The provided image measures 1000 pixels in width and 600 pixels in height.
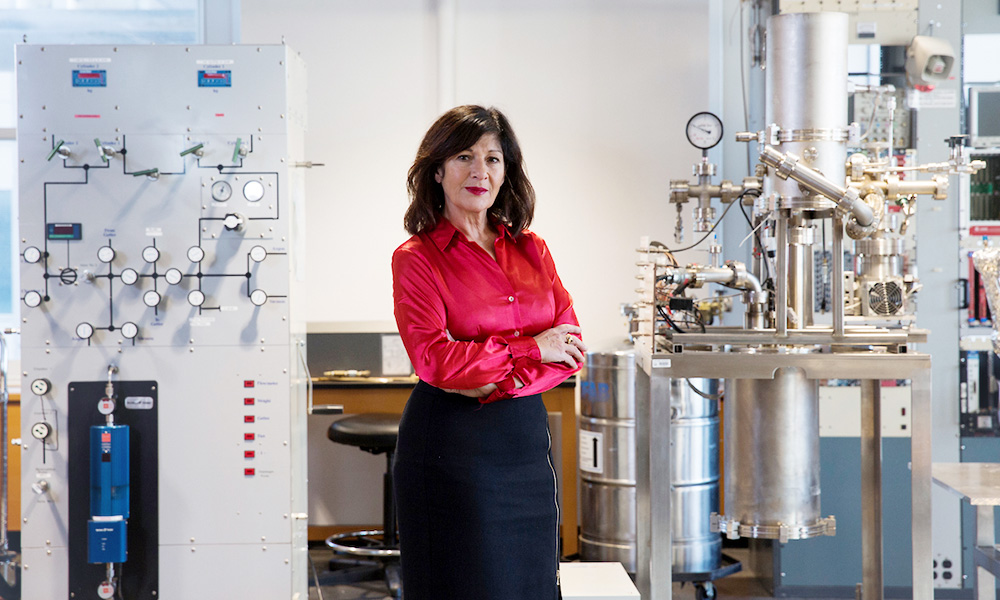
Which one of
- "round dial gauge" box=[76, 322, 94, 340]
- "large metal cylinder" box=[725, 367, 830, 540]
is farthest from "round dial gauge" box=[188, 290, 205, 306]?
"large metal cylinder" box=[725, 367, 830, 540]

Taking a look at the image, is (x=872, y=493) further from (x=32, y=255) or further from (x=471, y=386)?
(x=32, y=255)

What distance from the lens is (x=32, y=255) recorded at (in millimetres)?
2764

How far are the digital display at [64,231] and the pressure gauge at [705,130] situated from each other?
2.55m

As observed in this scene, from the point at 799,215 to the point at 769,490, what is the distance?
0.79 metres

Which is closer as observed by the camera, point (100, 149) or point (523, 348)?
point (523, 348)

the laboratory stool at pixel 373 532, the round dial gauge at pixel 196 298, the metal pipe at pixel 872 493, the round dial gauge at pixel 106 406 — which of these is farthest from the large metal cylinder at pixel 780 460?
the round dial gauge at pixel 106 406

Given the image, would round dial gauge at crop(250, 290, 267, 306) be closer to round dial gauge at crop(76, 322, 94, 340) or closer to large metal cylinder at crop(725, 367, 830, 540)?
round dial gauge at crop(76, 322, 94, 340)

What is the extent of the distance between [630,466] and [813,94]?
5.70 ft

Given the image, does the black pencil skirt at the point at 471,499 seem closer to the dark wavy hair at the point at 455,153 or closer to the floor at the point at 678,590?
the dark wavy hair at the point at 455,153

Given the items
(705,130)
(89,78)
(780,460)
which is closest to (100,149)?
(89,78)

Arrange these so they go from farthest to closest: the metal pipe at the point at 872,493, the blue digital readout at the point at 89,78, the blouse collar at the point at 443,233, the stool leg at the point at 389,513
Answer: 1. the stool leg at the point at 389,513
2. the blue digital readout at the point at 89,78
3. the metal pipe at the point at 872,493
4. the blouse collar at the point at 443,233

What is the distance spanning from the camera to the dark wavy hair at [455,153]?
177cm

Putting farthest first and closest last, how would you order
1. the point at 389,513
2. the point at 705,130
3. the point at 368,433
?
the point at 705,130, the point at 389,513, the point at 368,433

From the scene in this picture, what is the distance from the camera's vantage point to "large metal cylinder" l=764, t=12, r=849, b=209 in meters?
2.45
